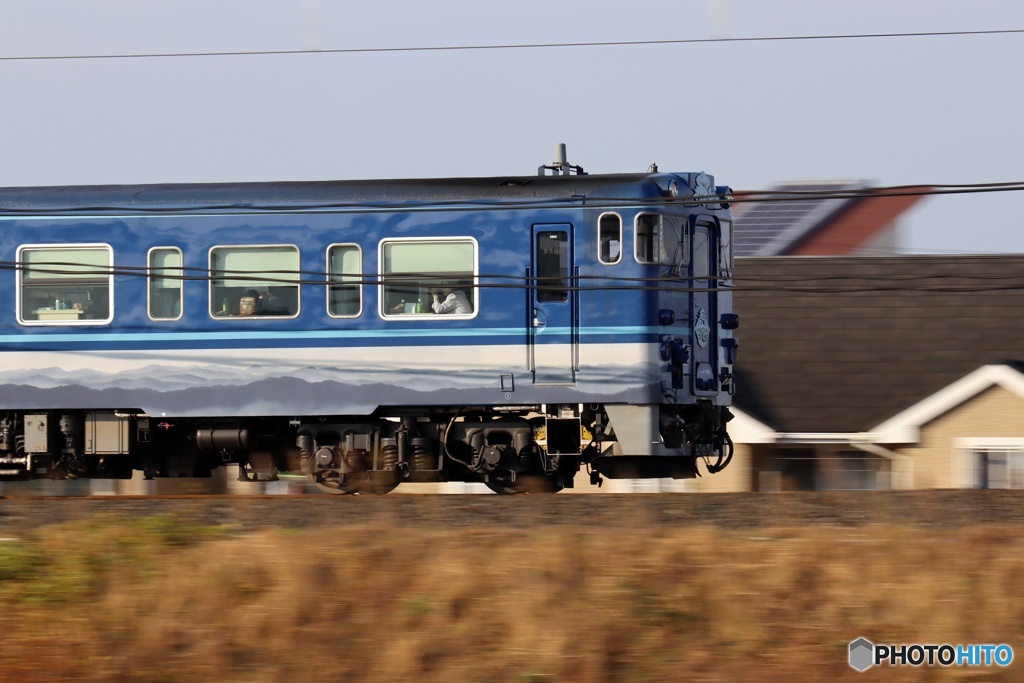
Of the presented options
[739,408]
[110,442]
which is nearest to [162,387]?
[110,442]

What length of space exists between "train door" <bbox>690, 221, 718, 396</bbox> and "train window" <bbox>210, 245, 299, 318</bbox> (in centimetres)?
433

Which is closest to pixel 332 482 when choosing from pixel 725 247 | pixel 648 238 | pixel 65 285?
pixel 65 285

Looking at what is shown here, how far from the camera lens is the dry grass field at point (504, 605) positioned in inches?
351

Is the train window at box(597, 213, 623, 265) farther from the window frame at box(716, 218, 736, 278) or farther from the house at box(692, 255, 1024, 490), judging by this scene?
the house at box(692, 255, 1024, 490)

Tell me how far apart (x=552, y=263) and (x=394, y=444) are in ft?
8.30

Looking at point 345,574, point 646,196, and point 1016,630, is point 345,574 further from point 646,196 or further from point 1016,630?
point 646,196

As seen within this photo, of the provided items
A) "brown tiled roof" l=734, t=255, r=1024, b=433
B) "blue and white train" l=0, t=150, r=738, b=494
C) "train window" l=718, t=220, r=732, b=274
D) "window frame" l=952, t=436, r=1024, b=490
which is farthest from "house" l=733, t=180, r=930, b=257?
"blue and white train" l=0, t=150, r=738, b=494

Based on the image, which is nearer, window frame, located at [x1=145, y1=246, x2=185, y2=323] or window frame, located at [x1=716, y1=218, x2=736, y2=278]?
window frame, located at [x1=145, y1=246, x2=185, y2=323]

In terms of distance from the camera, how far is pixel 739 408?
24.5 metres

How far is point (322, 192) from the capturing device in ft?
49.7

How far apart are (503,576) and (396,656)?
3.48 feet

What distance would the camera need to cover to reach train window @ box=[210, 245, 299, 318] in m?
15.0

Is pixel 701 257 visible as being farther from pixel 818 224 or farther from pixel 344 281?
pixel 818 224

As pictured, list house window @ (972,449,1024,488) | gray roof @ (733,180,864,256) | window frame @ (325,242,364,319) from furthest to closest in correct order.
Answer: gray roof @ (733,180,864,256)
house window @ (972,449,1024,488)
window frame @ (325,242,364,319)
